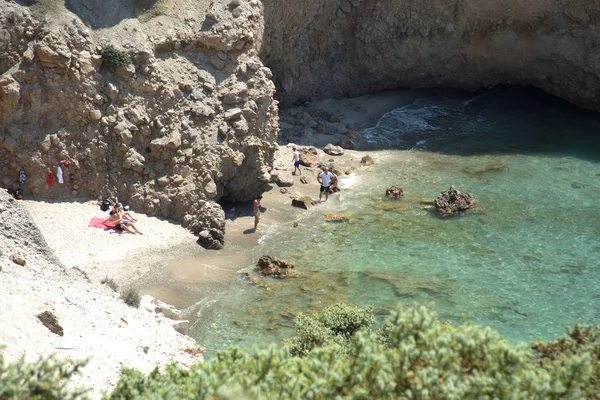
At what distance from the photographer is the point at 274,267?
27109mm

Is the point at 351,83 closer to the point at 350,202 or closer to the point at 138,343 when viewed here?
the point at 350,202

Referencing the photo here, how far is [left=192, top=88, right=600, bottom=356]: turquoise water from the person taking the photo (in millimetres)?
24469

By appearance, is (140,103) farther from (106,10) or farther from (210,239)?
(210,239)

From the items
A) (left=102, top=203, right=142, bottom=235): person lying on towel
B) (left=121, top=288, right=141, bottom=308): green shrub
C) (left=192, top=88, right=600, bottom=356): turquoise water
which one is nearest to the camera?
(left=121, top=288, right=141, bottom=308): green shrub

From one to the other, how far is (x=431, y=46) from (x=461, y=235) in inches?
770

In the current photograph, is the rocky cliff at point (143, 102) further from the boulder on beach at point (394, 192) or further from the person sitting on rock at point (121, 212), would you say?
the boulder on beach at point (394, 192)

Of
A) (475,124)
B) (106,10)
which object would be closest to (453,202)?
(475,124)

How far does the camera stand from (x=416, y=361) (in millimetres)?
11883

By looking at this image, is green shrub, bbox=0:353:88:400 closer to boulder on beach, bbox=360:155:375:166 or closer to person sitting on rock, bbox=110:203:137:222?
person sitting on rock, bbox=110:203:137:222

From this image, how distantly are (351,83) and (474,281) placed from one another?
78.9 feet

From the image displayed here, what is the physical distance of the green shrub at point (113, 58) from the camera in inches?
1155

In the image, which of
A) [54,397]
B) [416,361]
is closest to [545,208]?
[416,361]

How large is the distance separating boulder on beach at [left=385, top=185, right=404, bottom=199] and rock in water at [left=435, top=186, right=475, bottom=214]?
85.5 inches

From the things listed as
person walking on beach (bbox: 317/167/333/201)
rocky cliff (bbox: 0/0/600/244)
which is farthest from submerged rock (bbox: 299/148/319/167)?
rocky cliff (bbox: 0/0/600/244)
